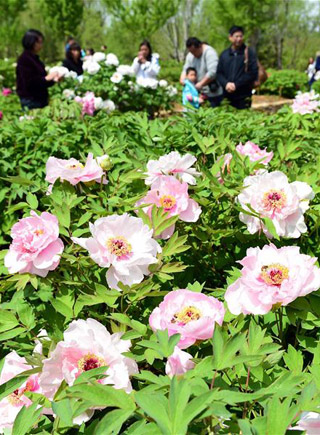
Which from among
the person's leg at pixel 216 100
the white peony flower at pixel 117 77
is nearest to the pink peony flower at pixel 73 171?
the person's leg at pixel 216 100

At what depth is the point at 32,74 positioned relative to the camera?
5.73 meters

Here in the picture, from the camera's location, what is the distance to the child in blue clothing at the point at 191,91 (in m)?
6.39

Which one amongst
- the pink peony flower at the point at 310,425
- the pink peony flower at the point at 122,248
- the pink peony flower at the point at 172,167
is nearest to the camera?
the pink peony flower at the point at 310,425

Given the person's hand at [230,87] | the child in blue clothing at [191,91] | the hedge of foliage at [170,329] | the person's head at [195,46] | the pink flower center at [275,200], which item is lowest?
A: the child in blue clothing at [191,91]

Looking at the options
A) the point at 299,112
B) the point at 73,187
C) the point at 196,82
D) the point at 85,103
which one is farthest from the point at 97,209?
the point at 196,82

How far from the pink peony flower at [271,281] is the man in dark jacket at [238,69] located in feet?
16.9

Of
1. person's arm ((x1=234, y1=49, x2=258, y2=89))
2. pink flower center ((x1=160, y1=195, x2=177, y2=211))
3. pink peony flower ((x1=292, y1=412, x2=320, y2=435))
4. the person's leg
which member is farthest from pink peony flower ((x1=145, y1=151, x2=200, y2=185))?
the person's leg

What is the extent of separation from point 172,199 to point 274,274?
0.45 metres

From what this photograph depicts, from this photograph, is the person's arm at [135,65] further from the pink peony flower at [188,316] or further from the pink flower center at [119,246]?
the pink peony flower at [188,316]

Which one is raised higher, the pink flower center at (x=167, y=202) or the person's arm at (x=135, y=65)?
the pink flower center at (x=167, y=202)

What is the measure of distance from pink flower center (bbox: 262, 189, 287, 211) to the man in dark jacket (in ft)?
15.9

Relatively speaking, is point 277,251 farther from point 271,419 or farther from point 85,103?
point 85,103

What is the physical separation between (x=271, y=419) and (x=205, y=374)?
167mm

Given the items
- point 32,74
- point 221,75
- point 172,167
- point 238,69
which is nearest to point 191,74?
point 221,75
